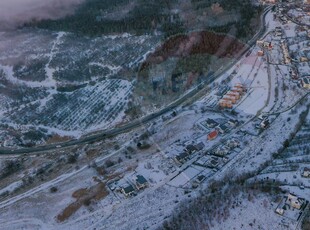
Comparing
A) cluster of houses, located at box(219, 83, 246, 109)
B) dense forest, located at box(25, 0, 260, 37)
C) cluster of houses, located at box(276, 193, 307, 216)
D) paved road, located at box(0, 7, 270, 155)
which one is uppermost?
dense forest, located at box(25, 0, 260, 37)

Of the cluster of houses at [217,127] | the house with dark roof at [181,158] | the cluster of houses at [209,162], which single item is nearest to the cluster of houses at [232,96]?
the cluster of houses at [217,127]

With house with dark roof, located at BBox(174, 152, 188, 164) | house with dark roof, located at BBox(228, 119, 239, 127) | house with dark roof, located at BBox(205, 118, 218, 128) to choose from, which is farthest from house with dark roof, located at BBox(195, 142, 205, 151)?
house with dark roof, located at BBox(228, 119, 239, 127)

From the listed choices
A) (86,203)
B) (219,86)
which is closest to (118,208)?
(86,203)

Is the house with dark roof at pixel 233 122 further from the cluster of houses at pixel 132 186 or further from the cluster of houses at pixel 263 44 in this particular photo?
the cluster of houses at pixel 263 44

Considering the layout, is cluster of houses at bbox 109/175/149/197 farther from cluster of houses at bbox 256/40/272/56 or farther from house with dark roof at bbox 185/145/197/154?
cluster of houses at bbox 256/40/272/56

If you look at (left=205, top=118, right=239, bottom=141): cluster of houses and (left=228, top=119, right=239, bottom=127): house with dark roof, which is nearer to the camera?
(left=205, top=118, right=239, bottom=141): cluster of houses

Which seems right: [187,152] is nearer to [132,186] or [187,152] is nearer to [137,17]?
[132,186]
